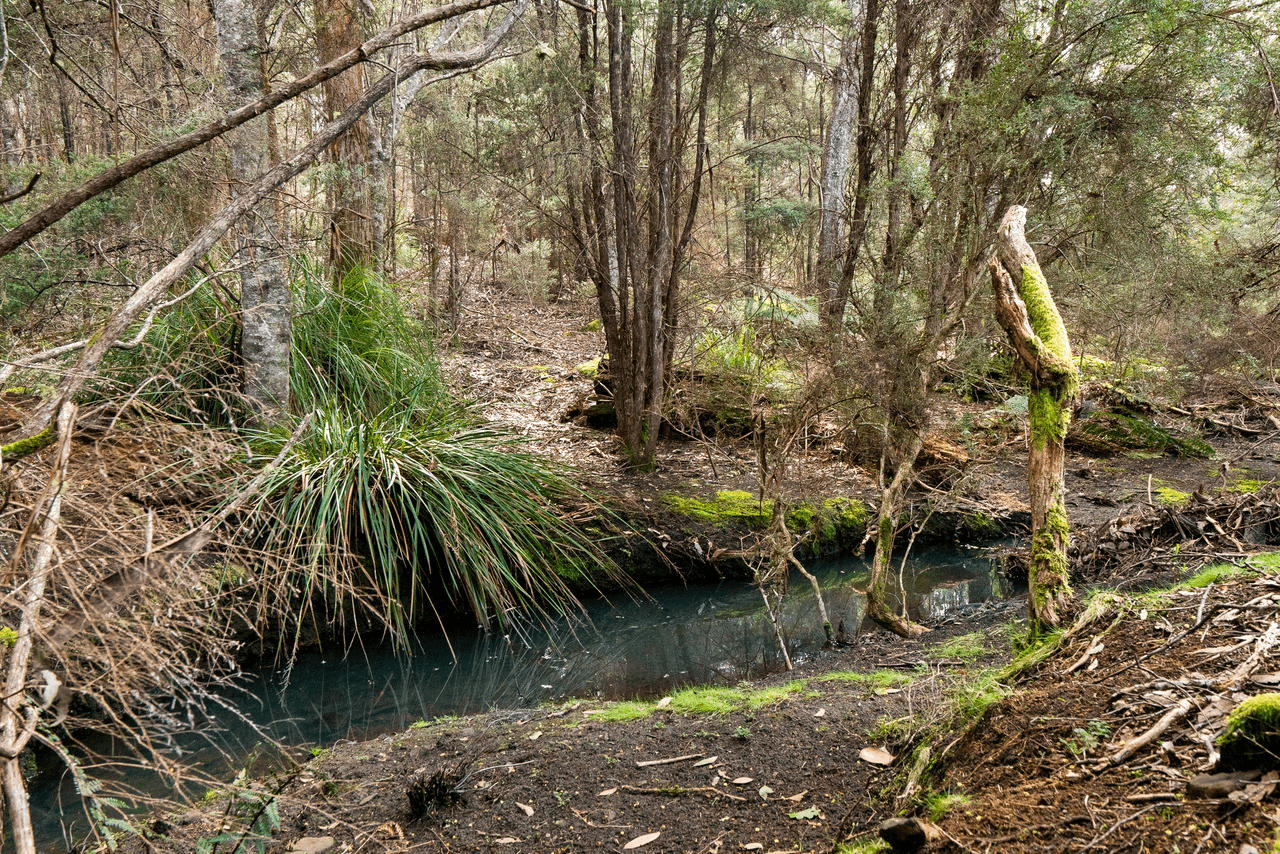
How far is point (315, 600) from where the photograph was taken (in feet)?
19.3

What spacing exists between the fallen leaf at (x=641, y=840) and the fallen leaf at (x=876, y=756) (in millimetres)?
877

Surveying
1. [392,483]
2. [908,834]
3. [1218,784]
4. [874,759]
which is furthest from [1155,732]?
[392,483]

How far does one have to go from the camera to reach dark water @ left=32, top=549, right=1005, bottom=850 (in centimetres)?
475

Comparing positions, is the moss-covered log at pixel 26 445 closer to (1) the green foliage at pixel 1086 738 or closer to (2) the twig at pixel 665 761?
(2) the twig at pixel 665 761

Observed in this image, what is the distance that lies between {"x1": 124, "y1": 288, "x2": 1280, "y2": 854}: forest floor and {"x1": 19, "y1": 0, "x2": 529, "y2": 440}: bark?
130cm

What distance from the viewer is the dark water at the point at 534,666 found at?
4754mm

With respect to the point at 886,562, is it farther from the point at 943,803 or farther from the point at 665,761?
the point at 943,803

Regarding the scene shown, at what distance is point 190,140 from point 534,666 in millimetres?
4139

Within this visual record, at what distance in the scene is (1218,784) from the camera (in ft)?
5.60

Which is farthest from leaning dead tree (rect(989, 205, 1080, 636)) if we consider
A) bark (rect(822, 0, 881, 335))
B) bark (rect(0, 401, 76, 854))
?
bark (rect(822, 0, 881, 335))

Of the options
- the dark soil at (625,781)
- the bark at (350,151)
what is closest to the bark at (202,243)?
the dark soil at (625,781)

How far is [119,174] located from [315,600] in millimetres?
3775

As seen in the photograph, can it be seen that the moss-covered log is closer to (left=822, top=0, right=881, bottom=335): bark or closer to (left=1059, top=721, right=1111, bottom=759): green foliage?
(left=1059, top=721, right=1111, bottom=759): green foliage

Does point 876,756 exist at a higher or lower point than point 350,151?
lower
